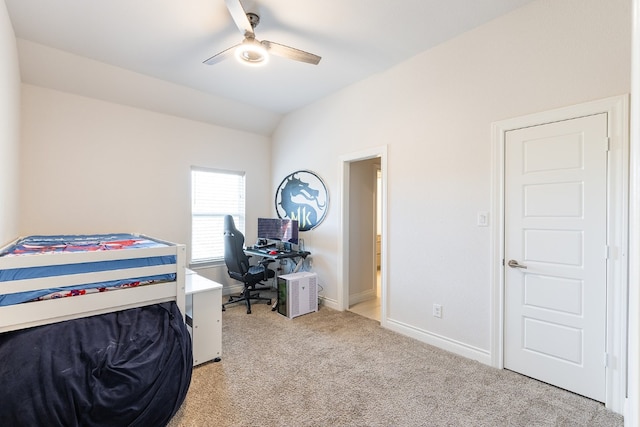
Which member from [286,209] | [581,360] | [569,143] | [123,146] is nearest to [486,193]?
[569,143]

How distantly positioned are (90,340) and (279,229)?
2737 millimetres

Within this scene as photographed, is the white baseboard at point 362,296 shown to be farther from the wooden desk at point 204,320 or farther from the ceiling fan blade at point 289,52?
the ceiling fan blade at point 289,52

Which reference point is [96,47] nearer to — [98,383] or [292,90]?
[292,90]

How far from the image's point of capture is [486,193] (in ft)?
8.47

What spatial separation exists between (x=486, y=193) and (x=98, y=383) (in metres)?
2.95

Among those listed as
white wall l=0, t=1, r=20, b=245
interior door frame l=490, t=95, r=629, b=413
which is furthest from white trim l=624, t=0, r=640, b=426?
white wall l=0, t=1, r=20, b=245

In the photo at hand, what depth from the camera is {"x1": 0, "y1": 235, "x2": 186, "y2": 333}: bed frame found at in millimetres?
1705

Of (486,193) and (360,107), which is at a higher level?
(360,107)

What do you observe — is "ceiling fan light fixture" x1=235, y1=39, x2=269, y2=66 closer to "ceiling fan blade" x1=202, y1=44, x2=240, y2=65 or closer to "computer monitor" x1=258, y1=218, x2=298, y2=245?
"ceiling fan blade" x1=202, y1=44, x2=240, y2=65

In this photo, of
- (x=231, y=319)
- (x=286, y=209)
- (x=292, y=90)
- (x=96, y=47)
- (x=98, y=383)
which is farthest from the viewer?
(x=286, y=209)

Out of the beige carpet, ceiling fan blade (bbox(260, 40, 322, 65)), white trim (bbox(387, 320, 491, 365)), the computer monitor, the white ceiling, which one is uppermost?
the white ceiling

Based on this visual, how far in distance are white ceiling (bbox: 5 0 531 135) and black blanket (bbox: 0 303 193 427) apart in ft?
7.65

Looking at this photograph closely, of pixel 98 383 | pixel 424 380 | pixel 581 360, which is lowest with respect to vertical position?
pixel 424 380

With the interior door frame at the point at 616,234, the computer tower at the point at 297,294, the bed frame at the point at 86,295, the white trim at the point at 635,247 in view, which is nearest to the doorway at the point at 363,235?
the computer tower at the point at 297,294
